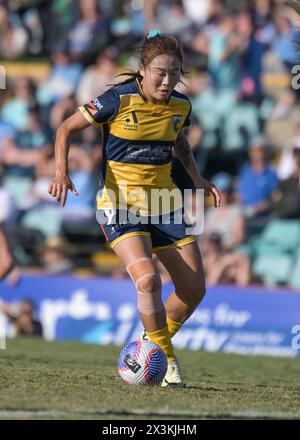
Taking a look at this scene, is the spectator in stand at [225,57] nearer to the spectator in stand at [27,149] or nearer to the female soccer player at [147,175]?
the spectator in stand at [27,149]

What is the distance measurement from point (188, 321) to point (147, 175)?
661cm

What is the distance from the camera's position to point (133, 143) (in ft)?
24.6

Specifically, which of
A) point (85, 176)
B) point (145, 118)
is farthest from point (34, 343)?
point (145, 118)

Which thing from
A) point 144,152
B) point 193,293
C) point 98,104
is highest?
point 98,104

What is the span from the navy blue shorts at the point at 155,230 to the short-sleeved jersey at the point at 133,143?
10 centimetres

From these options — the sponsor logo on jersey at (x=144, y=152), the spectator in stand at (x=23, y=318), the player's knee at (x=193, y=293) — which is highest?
the sponsor logo on jersey at (x=144, y=152)

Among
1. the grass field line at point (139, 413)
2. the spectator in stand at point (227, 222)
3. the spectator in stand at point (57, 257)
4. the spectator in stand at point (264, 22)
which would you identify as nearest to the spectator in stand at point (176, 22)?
the spectator in stand at point (264, 22)

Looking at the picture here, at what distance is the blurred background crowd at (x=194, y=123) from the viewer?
14.9 metres

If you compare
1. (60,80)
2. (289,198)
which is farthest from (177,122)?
(60,80)

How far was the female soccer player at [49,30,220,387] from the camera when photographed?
7.27 metres

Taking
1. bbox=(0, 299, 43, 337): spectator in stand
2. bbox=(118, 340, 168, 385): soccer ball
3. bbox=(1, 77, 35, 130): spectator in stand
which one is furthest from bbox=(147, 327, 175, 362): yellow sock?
bbox=(1, 77, 35, 130): spectator in stand

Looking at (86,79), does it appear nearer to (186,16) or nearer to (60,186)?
(186,16)

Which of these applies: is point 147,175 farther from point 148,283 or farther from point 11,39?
point 11,39
